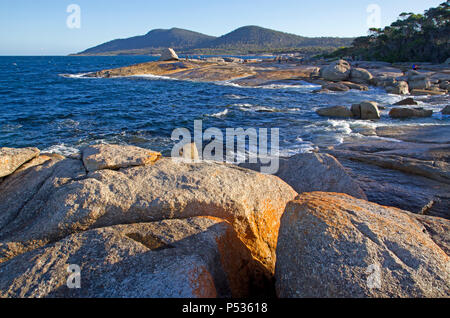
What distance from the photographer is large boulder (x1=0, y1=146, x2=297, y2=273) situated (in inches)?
132

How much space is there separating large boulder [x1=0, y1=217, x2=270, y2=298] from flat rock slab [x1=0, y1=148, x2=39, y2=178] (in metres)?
2.40

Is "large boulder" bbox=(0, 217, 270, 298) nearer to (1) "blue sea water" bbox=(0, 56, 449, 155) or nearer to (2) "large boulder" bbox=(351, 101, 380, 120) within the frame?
(1) "blue sea water" bbox=(0, 56, 449, 155)

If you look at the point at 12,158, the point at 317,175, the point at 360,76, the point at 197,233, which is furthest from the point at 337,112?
the point at 360,76

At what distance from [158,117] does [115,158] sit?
560 inches

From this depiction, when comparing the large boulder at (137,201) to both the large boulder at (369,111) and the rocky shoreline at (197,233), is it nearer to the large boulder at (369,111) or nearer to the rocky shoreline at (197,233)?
the rocky shoreline at (197,233)

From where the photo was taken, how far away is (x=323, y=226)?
9.52 feet

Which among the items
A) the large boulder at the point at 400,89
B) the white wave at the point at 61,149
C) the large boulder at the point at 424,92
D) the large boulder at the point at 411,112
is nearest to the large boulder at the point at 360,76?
the large boulder at the point at 400,89

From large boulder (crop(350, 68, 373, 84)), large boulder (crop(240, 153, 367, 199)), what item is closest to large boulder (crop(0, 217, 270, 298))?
large boulder (crop(240, 153, 367, 199))

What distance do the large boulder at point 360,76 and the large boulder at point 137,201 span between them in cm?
3536

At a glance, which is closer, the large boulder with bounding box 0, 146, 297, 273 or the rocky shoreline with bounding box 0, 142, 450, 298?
the rocky shoreline with bounding box 0, 142, 450, 298

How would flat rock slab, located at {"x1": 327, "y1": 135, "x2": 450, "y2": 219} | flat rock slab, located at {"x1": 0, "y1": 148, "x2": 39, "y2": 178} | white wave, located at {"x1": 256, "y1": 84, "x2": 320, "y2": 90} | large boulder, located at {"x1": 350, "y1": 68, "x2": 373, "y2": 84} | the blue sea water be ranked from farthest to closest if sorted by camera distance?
A: large boulder, located at {"x1": 350, "y1": 68, "x2": 373, "y2": 84}, white wave, located at {"x1": 256, "y1": 84, "x2": 320, "y2": 90}, the blue sea water, flat rock slab, located at {"x1": 327, "y1": 135, "x2": 450, "y2": 219}, flat rock slab, located at {"x1": 0, "y1": 148, "x2": 39, "y2": 178}

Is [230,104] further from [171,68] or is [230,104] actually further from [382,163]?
[171,68]

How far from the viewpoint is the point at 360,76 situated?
3422cm

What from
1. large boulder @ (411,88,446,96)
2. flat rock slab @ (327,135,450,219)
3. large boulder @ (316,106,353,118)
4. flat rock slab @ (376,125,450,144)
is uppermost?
large boulder @ (411,88,446,96)
